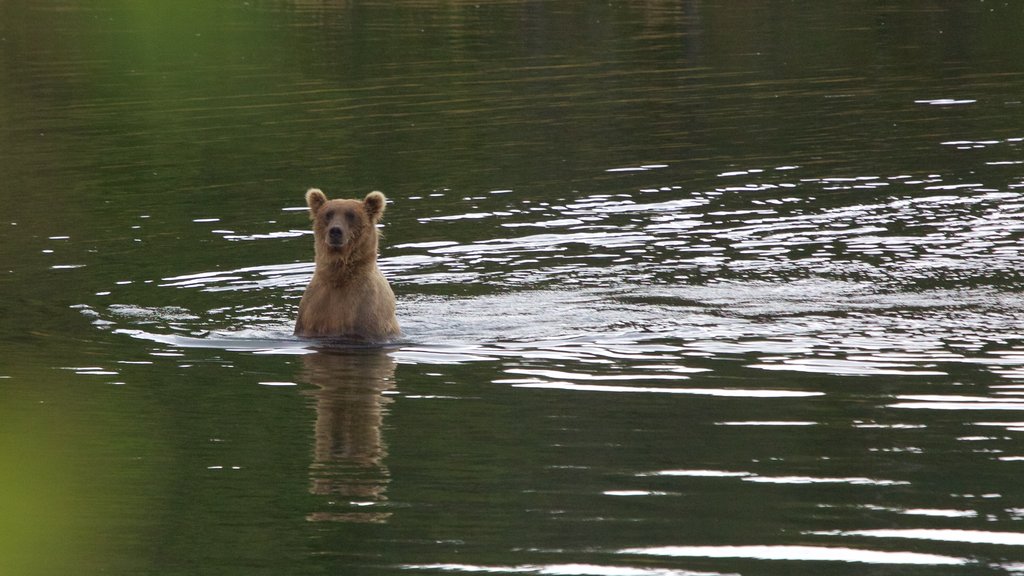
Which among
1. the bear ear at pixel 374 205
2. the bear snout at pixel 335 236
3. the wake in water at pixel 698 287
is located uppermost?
the bear ear at pixel 374 205

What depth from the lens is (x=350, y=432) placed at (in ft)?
38.3

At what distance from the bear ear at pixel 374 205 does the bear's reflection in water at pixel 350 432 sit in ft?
4.87

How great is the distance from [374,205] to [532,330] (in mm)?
1904

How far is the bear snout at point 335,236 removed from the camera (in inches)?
604

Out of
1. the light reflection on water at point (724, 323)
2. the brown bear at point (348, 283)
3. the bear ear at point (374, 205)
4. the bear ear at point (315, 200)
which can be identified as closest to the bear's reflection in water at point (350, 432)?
the light reflection on water at point (724, 323)

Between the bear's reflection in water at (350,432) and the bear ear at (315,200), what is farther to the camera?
the bear ear at (315,200)

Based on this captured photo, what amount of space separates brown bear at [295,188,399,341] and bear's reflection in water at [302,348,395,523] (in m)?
0.47

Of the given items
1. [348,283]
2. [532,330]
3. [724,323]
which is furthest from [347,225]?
[724,323]

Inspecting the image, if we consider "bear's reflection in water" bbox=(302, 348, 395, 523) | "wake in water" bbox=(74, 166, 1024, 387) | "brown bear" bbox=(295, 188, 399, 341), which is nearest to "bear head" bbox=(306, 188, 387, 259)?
"brown bear" bbox=(295, 188, 399, 341)

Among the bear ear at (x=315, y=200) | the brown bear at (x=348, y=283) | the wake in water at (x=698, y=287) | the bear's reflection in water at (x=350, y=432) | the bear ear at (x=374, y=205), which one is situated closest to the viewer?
the bear's reflection in water at (x=350, y=432)

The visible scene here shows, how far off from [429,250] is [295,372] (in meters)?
5.97

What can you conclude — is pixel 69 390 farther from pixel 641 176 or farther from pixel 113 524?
pixel 641 176

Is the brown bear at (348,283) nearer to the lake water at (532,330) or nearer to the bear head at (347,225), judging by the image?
the bear head at (347,225)

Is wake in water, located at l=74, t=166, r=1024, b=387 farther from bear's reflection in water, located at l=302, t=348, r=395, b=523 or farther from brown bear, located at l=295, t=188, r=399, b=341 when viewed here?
bear's reflection in water, located at l=302, t=348, r=395, b=523
